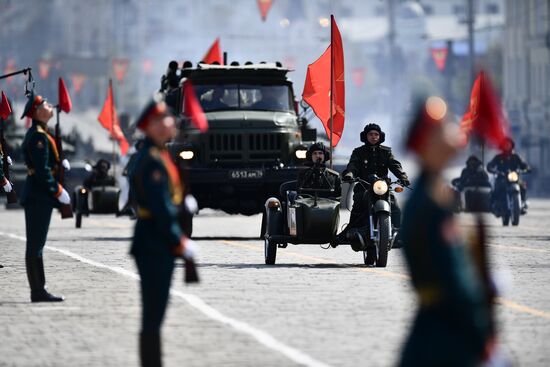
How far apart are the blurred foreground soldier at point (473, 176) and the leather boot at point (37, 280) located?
2346 centimetres

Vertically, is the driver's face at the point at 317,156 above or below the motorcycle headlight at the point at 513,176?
above

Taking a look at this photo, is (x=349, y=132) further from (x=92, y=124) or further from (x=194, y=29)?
(x=92, y=124)

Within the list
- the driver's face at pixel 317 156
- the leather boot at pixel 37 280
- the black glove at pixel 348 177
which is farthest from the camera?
the driver's face at pixel 317 156

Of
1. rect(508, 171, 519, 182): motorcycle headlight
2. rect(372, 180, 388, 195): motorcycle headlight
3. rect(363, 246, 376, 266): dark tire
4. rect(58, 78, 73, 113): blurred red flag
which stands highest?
rect(58, 78, 73, 113): blurred red flag

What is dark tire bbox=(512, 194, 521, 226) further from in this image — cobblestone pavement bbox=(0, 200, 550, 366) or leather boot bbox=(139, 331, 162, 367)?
leather boot bbox=(139, 331, 162, 367)

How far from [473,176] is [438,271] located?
32.0 metres

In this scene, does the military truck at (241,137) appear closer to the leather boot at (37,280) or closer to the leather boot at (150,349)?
the leather boot at (37,280)

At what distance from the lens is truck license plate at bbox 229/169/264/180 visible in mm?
30344

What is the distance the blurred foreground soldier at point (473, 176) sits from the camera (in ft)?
130

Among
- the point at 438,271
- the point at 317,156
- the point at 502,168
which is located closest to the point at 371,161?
the point at 317,156

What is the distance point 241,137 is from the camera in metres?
30.7

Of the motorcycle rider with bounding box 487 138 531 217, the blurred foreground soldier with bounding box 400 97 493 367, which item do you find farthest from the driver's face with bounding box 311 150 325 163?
the blurred foreground soldier with bounding box 400 97 493 367

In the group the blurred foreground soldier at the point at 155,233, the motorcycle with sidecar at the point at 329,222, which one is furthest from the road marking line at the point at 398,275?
the blurred foreground soldier at the point at 155,233

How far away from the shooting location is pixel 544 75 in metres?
94.4
